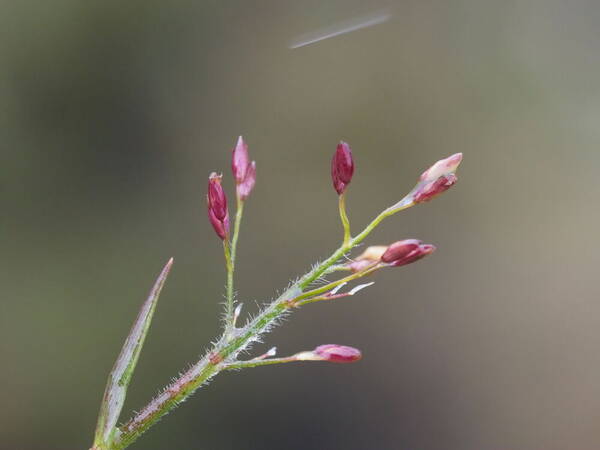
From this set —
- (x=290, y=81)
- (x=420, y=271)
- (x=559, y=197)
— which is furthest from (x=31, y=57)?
(x=559, y=197)

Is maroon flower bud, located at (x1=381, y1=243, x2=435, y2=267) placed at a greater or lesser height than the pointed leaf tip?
greater

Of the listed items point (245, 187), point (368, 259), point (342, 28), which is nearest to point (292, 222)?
point (342, 28)

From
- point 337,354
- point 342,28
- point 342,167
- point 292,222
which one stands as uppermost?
point 342,28

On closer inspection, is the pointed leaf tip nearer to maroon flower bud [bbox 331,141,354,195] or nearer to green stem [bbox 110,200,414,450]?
green stem [bbox 110,200,414,450]

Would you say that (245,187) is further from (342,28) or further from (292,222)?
(342,28)

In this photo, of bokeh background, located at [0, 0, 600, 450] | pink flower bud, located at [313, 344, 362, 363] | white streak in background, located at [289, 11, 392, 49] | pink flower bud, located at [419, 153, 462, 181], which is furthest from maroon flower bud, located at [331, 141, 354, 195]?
white streak in background, located at [289, 11, 392, 49]

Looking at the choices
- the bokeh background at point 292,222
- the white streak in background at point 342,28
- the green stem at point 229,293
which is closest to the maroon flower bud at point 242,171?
the green stem at point 229,293
